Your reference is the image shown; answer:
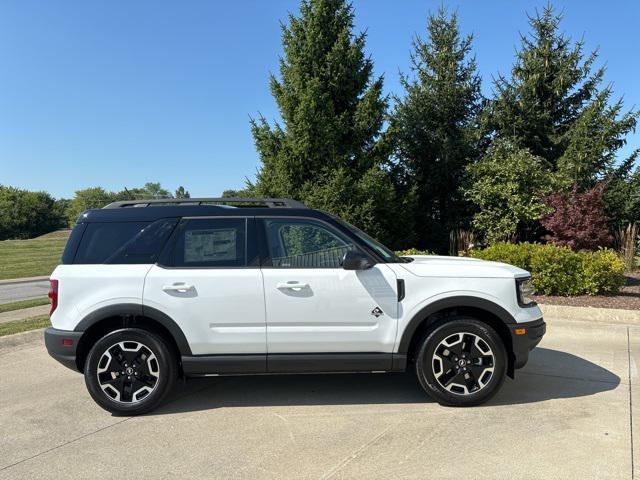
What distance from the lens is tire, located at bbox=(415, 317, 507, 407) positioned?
4.12m

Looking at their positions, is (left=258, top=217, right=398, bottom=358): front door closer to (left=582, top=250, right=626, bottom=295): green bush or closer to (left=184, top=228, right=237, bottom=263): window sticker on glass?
(left=184, top=228, right=237, bottom=263): window sticker on glass

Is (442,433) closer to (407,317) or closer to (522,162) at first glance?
(407,317)

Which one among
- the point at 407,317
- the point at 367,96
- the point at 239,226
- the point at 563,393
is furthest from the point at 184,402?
the point at 367,96

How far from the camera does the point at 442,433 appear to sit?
145 inches

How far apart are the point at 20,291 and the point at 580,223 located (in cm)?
1581

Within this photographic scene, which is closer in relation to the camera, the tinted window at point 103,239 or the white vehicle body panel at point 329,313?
the white vehicle body panel at point 329,313

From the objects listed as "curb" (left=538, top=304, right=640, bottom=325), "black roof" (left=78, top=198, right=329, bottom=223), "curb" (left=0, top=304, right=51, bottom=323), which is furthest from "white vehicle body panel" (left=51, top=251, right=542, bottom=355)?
"curb" (left=0, top=304, right=51, bottom=323)

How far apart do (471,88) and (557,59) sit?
8.87 feet

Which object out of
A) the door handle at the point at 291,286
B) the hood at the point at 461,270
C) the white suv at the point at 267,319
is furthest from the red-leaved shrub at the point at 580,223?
the door handle at the point at 291,286

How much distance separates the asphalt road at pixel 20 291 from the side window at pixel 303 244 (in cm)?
1081

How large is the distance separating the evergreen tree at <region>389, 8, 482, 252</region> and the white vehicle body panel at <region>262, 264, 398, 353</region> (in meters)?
11.7

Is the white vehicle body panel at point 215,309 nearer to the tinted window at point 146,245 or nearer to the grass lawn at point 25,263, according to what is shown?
the tinted window at point 146,245

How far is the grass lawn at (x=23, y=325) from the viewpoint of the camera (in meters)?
7.28

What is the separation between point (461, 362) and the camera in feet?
13.7
